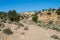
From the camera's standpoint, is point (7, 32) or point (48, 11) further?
point (48, 11)

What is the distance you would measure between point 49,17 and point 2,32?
35.1 meters

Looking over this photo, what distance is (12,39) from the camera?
21.8m

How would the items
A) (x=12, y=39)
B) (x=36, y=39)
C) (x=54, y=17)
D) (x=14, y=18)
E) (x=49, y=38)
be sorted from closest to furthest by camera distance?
(x=12, y=39), (x=36, y=39), (x=49, y=38), (x=14, y=18), (x=54, y=17)

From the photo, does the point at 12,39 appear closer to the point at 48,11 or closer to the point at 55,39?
the point at 55,39

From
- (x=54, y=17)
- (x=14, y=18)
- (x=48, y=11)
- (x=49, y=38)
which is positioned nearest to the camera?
(x=49, y=38)

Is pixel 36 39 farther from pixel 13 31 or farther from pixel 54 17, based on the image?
pixel 54 17

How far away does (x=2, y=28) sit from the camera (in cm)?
2545

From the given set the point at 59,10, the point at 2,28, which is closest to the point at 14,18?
the point at 2,28

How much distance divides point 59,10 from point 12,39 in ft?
124

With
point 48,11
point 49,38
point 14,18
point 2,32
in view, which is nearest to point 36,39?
point 49,38

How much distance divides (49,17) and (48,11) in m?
3.89

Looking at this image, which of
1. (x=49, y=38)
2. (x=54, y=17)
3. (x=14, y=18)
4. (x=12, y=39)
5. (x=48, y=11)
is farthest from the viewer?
(x=48, y=11)

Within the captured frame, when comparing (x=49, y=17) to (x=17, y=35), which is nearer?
(x=17, y=35)

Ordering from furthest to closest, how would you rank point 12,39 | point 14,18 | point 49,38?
1. point 14,18
2. point 49,38
3. point 12,39
